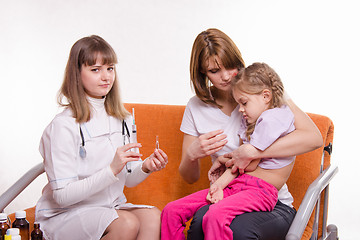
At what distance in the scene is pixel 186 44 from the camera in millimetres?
3508

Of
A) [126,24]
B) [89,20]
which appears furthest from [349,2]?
[89,20]

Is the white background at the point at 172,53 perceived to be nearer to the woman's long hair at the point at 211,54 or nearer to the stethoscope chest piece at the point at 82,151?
the woman's long hair at the point at 211,54

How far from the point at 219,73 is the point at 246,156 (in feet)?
1.35

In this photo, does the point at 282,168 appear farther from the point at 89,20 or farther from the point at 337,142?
the point at 89,20

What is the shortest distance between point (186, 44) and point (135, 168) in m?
1.41

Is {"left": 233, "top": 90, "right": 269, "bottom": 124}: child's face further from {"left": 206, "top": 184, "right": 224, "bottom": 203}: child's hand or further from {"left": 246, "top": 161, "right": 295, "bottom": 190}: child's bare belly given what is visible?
{"left": 206, "top": 184, "right": 224, "bottom": 203}: child's hand

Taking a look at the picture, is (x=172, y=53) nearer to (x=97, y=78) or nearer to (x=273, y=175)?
(x=97, y=78)

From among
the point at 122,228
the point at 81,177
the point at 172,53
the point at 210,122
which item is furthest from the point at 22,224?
the point at 172,53

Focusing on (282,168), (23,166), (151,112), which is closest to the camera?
(282,168)

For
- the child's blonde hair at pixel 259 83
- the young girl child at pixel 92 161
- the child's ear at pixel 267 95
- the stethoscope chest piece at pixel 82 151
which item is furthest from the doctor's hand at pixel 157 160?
the child's ear at pixel 267 95

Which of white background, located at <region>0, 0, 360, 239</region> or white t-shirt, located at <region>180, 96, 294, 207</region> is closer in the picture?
white t-shirt, located at <region>180, 96, 294, 207</region>

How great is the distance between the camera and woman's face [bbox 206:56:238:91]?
2.26 meters

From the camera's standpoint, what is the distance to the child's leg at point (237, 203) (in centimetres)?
191

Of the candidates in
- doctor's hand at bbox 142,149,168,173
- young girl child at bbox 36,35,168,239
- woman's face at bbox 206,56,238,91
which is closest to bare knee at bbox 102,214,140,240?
young girl child at bbox 36,35,168,239
